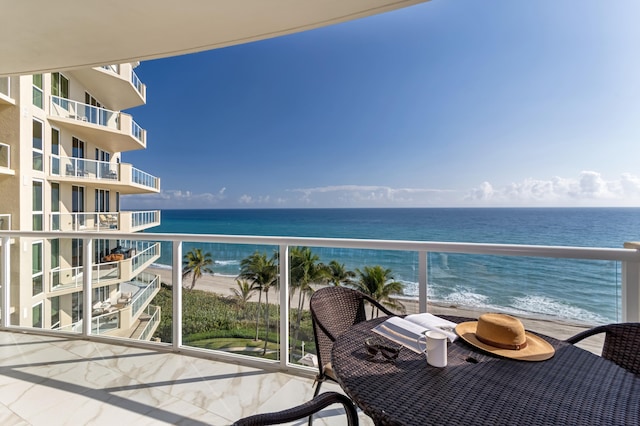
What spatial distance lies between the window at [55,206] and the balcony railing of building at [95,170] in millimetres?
490

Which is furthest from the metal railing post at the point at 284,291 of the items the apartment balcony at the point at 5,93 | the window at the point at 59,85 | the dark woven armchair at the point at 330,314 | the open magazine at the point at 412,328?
the window at the point at 59,85

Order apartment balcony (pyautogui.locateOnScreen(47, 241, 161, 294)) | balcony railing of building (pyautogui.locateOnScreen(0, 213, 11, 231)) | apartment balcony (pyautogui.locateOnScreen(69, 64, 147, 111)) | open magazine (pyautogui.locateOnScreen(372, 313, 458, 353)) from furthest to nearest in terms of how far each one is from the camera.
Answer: apartment balcony (pyautogui.locateOnScreen(69, 64, 147, 111)) → balcony railing of building (pyautogui.locateOnScreen(0, 213, 11, 231)) → apartment balcony (pyautogui.locateOnScreen(47, 241, 161, 294)) → open magazine (pyautogui.locateOnScreen(372, 313, 458, 353))

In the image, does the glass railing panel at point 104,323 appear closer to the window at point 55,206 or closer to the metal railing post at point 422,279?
the metal railing post at point 422,279

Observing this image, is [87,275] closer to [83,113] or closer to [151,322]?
[151,322]

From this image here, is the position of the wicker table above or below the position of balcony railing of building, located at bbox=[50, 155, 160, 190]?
below

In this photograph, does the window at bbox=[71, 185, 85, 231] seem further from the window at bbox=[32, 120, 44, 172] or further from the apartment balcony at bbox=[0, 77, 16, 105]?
the apartment balcony at bbox=[0, 77, 16, 105]

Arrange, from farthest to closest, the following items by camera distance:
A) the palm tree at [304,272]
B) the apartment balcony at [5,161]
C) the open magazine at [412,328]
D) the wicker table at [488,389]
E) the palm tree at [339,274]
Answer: the apartment balcony at [5,161] → the palm tree at [304,272] → the palm tree at [339,274] → the open magazine at [412,328] → the wicker table at [488,389]

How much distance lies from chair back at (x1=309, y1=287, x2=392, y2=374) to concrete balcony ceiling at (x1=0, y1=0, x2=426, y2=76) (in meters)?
1.87

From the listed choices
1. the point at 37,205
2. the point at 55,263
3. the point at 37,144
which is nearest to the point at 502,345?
the point at 55,263

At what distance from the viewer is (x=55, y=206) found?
9594 mm

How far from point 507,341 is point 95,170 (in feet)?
42.9

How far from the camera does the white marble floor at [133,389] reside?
77.5 inches

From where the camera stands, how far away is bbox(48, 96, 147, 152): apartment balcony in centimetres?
926

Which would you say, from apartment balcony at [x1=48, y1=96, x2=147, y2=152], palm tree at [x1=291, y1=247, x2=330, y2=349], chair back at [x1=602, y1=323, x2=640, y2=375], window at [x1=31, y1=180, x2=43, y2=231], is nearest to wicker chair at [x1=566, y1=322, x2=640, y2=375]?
chair back at [x1=602, y1=323, x2=640, y2=375]
